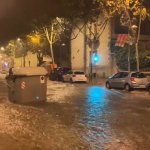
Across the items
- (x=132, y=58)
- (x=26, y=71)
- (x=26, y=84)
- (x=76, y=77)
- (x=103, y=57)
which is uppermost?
(x=103, y=57)

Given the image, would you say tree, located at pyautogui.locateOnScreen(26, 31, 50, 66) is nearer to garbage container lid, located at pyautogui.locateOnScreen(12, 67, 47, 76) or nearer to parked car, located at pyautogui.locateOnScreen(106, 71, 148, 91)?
parked car, located at pyautogui.locateOnScreen(106, 71, 148, 91)

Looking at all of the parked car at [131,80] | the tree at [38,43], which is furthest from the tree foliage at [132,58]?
the tree at [38,43]

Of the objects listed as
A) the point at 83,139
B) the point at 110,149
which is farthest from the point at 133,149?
the point at 83,139

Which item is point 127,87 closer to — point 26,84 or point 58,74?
point 26,84

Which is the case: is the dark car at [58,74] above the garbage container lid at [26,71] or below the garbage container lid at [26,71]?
below

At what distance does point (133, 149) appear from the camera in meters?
6.08

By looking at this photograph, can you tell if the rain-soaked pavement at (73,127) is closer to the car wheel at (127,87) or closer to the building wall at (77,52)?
the car wheel at (127,87)

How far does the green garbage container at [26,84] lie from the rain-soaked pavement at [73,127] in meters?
0.58

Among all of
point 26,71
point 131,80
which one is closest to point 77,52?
point 131,80

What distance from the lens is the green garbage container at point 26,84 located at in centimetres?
1214

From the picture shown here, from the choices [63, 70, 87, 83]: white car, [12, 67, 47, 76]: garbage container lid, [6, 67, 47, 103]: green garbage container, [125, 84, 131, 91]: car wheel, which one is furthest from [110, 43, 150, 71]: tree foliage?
[12, 67, 47, 76]: garbage container lid

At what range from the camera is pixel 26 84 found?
12188mm

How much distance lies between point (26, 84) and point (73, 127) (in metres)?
4.66

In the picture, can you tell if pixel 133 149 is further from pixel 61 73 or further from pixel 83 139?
pixel 61 73
